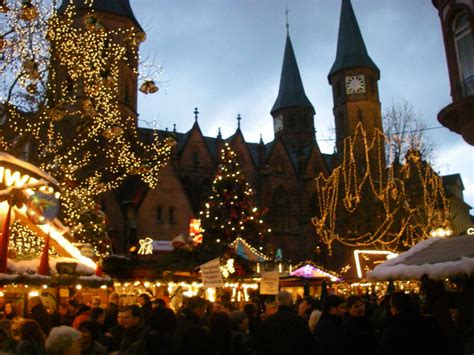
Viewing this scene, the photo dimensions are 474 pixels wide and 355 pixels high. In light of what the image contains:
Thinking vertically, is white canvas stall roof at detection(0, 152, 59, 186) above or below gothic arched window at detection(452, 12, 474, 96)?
below

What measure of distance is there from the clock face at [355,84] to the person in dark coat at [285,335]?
55127mm

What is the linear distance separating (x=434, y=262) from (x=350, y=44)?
52.1m

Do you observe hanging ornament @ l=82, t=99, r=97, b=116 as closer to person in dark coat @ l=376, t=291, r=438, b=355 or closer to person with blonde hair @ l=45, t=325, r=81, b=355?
person with blonde hair @ l=45, t=325, r=81, b=355

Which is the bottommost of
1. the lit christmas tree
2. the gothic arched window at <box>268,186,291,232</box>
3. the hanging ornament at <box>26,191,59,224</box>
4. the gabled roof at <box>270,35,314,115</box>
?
the hanging ornament at <box>26,191,59,224</box>

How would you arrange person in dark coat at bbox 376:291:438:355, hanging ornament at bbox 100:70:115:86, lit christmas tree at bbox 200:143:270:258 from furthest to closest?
lit christmas tree at bbox 200:143:270:258 < hanging ornament at bbox 100:70:115:86 < person in dark coat at bbox 376:291:438:355

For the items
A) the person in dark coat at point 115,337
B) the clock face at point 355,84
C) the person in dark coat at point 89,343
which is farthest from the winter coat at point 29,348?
the clock face at point 355,84

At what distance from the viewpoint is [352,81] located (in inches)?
2296

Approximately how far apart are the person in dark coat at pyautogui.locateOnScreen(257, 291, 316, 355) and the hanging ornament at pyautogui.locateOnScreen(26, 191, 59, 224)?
516 cm

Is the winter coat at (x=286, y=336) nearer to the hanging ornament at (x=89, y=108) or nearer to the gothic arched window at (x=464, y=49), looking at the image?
the hanging ornament at (x=89, y=108)

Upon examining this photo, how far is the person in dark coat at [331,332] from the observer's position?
5.89 meters

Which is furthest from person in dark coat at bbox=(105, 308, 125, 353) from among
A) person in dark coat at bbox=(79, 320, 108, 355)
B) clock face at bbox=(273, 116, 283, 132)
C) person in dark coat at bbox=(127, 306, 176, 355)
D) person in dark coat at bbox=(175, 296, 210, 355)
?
clock face at bbox=(273, 116, 283, 132)

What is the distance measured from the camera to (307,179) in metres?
50.6

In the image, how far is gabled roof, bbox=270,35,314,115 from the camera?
211 ft

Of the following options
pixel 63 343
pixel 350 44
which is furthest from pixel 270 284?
pixel 350 44
